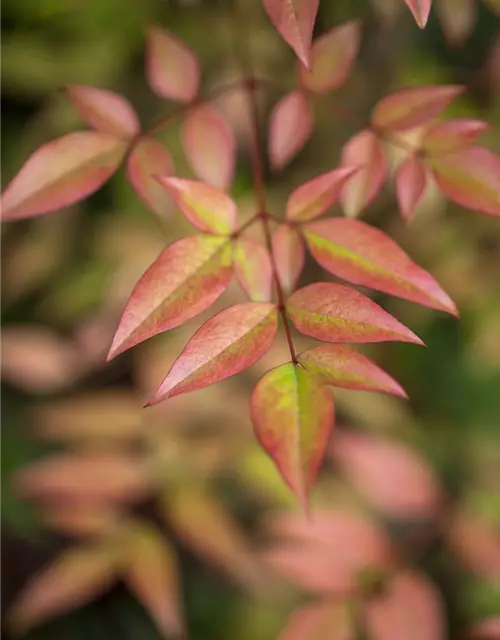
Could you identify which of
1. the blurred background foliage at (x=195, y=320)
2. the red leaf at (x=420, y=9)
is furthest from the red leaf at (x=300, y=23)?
the blurred background foliage at (x=195, y=320)

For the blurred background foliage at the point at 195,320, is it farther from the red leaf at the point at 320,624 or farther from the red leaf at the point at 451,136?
the red leaf at the point at 451,136

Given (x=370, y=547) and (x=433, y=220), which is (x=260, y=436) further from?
(x=433, y=220)

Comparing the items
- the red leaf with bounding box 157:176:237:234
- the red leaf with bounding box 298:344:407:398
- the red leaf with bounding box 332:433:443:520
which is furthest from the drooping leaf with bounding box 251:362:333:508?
the red leaf with bounding box 332:433:443:520

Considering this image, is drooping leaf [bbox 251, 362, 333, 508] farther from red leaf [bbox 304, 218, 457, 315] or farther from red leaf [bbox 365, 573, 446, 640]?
red leaf [bbox 365, 573, 446, 640]

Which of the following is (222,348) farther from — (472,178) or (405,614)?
(405,614)

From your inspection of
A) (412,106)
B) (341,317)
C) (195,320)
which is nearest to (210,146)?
(412,106)
